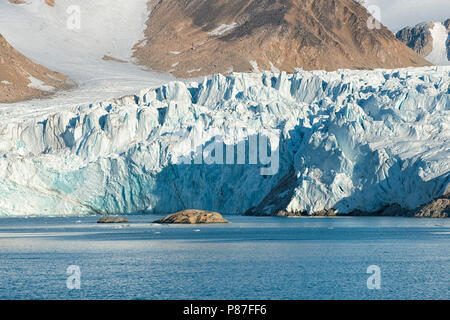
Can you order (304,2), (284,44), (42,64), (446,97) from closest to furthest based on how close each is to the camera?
(446,97), (42,64), (284,44), (304,2)

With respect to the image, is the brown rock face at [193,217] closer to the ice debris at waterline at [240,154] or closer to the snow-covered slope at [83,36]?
the ice debris at waterline at [240,154]

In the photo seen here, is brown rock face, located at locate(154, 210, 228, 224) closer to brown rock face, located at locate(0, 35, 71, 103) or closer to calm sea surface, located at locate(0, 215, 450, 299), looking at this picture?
calm sea surface, located at locate(0, 215, 450, 299)

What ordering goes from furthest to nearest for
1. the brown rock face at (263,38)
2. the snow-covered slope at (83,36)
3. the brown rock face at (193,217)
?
the brown rock face at (263,38)
the snow-covered slope at (83,36)
the brown rock face at (193,217)

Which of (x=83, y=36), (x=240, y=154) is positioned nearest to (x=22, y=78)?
(x=83, y=36)

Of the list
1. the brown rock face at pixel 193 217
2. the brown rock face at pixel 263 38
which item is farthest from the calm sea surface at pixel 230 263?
the brown rock face at pixel 263 38
